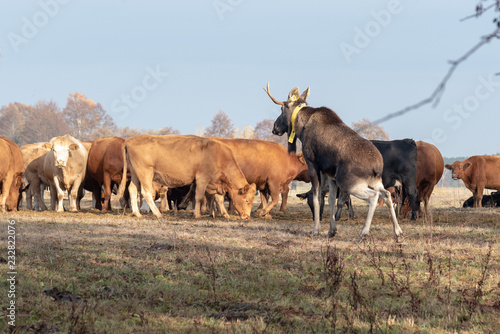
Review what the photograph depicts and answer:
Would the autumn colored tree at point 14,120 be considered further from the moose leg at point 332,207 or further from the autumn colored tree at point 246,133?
the moose leg at point 332,207

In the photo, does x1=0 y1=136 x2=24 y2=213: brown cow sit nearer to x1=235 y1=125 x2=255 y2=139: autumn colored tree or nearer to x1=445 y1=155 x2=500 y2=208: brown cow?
x1=445 y1=155 x2=500 y2=208: brown cow

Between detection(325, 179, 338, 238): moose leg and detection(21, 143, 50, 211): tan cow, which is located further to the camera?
detection(21, 143, 50, 211): tan cow

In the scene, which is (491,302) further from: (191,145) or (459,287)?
(191,145)

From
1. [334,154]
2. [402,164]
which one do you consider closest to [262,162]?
[402,164]

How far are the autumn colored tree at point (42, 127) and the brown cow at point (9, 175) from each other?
6286 cm

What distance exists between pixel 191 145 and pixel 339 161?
6.18 m

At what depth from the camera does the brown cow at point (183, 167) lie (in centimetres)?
1459

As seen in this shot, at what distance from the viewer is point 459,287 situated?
666cm

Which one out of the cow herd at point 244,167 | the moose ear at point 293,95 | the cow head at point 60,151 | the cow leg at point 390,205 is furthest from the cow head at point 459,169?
the cow leg at point 390,205

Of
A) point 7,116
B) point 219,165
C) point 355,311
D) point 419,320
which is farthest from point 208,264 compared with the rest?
point 7,116

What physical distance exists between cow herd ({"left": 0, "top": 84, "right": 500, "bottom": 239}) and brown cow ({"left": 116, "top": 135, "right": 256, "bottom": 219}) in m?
0.02

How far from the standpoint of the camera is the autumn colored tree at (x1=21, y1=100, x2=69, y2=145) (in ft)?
256

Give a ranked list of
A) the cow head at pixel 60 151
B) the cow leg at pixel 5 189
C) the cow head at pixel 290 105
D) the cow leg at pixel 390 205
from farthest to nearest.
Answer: the cow head at pixel 60 151 → the cow leg at pixel 5 189 → the cow head at pixel 290 105 → the cow leg at pixel 390 205

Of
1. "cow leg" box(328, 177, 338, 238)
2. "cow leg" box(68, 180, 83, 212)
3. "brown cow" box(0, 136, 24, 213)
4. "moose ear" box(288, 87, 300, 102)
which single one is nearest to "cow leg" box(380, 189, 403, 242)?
"cow leg" box(328, 177, 338, 238)
